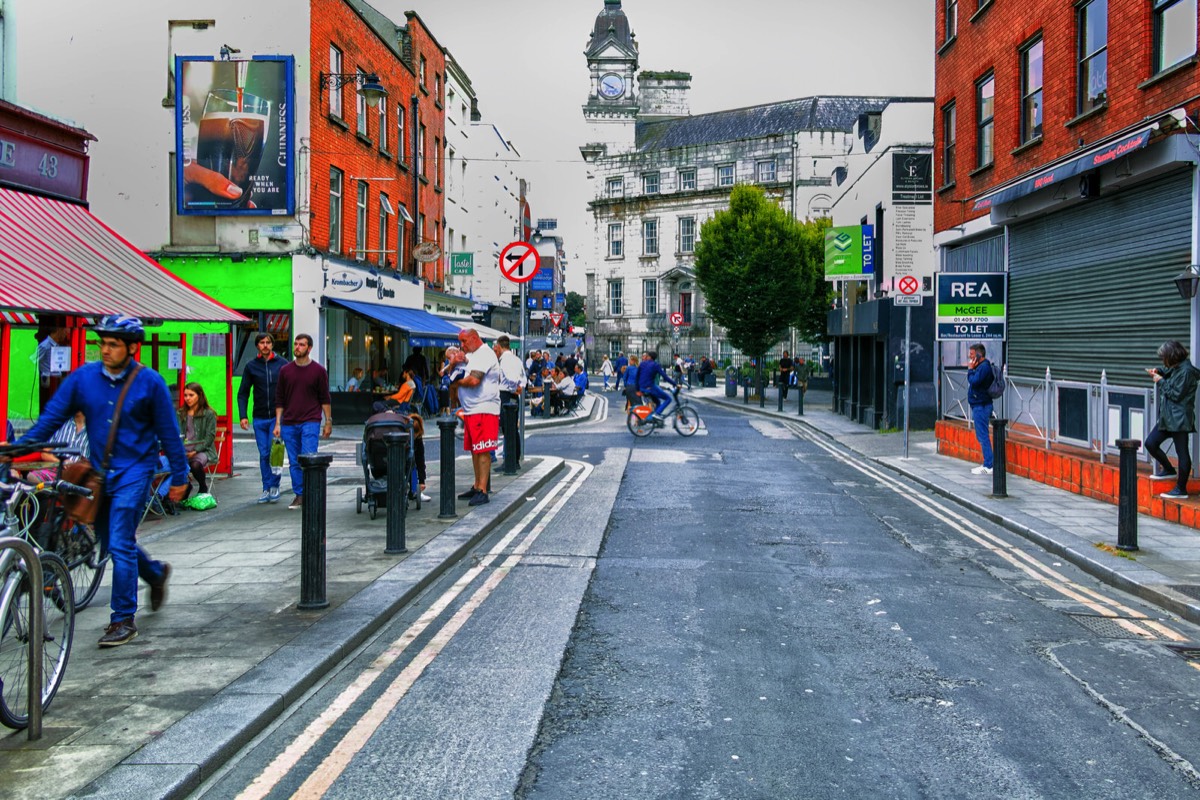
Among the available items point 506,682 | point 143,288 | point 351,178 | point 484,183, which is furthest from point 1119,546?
point 484,183

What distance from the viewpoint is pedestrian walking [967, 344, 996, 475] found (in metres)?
15.2

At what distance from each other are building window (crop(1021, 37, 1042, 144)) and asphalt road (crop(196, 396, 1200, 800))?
10.4m

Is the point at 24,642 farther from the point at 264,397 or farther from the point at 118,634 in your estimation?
the point at 264,397

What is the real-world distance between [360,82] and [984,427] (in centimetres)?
1916

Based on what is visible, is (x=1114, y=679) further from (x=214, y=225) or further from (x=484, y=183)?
(x=484, y=183)

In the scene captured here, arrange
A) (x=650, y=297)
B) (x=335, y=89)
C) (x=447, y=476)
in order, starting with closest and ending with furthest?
(x=447, y=476) → (x=335, y=89) → (x=650, y=297)

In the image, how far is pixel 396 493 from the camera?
28.5 feet

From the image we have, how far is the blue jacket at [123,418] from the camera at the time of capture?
5969 mm

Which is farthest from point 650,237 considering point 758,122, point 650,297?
point 758,122

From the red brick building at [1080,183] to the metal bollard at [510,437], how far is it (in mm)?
7469

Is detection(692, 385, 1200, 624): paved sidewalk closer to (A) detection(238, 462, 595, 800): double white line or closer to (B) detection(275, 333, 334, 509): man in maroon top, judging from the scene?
(A) detection(238, 462, 595, 800): double white line

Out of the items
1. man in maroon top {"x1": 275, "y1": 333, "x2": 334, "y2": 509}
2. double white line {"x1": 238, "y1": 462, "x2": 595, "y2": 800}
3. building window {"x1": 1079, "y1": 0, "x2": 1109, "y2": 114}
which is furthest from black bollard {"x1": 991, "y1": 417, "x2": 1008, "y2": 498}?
man in maroon top {"x1": 275, "y1": 333, "x2": 334, "y2": 509}

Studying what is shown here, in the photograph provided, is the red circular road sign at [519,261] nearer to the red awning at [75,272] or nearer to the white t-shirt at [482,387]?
the white t-shirt at [482,387]

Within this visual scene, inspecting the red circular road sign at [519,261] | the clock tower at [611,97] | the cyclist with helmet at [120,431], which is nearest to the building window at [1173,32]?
the red circular road sign at [519,261]
